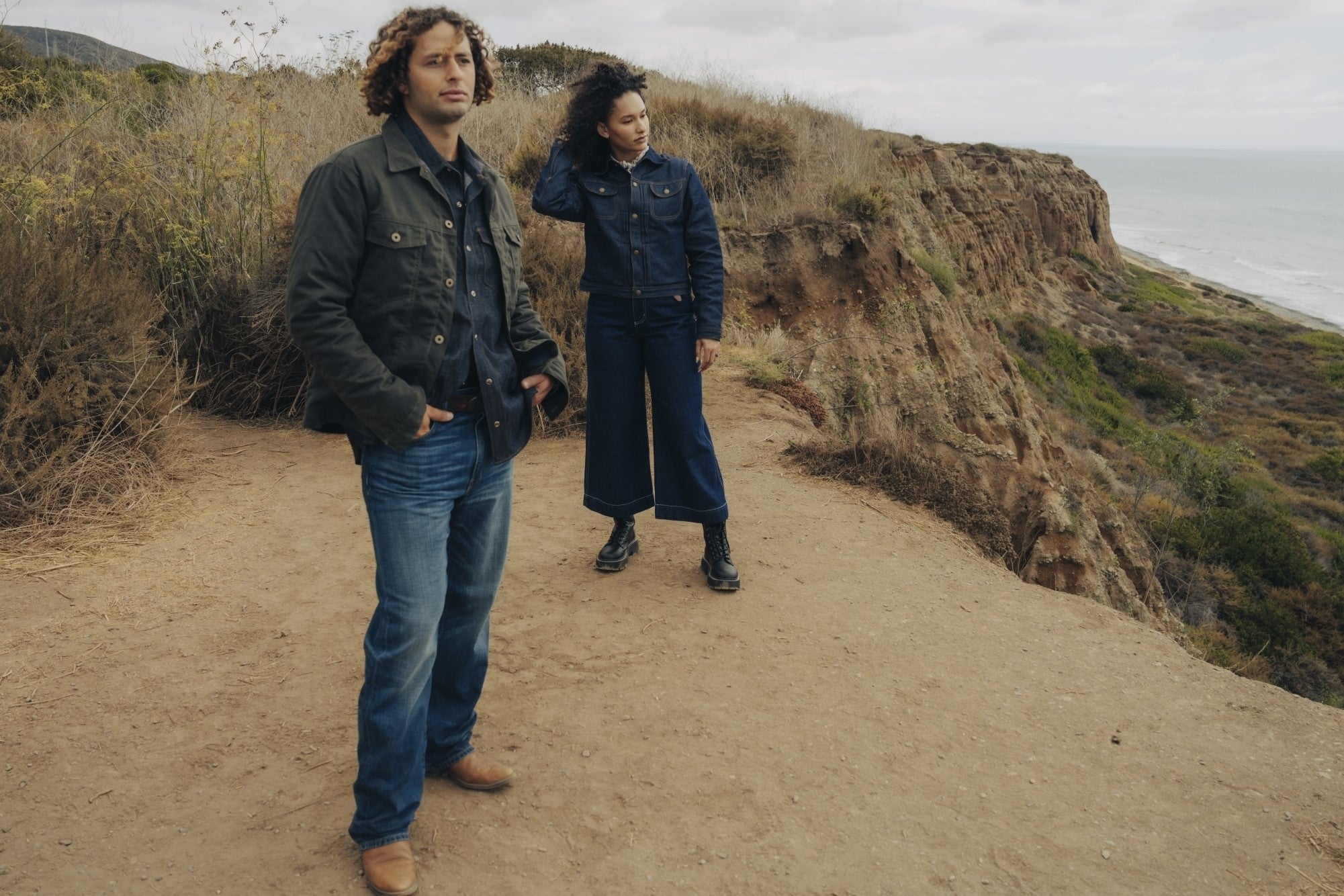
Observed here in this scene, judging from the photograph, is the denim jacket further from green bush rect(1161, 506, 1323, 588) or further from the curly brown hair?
green bush rect(1161, 506, 1323, 588)

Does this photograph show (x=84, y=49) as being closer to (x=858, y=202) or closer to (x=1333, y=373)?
(x=858, y=202)

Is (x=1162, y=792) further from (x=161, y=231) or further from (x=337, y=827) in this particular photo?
(x=161, y=231)

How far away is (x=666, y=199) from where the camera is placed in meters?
4.12

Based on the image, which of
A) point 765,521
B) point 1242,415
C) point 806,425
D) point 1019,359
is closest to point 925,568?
point 765,521

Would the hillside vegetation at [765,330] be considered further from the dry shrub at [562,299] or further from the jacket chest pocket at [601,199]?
the jacket chest pocket at [601,199]

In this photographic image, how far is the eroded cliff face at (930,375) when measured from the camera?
764 centimetres

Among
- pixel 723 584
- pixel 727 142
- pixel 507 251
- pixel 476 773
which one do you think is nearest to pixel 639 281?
pixel 723 584

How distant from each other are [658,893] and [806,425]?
534 cm

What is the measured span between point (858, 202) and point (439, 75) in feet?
35.8

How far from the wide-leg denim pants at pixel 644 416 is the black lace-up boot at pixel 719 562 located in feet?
0.28

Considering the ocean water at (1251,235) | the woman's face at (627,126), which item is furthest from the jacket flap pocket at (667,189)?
the ocean water at (1251,235)

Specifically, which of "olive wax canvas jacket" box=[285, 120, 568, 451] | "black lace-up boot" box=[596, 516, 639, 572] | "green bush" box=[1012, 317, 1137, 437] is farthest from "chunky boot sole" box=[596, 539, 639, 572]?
"green bush" box=[1012, 317, 1137, 437]

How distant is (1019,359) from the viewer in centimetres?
2300

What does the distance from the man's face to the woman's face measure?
1.76 meters
